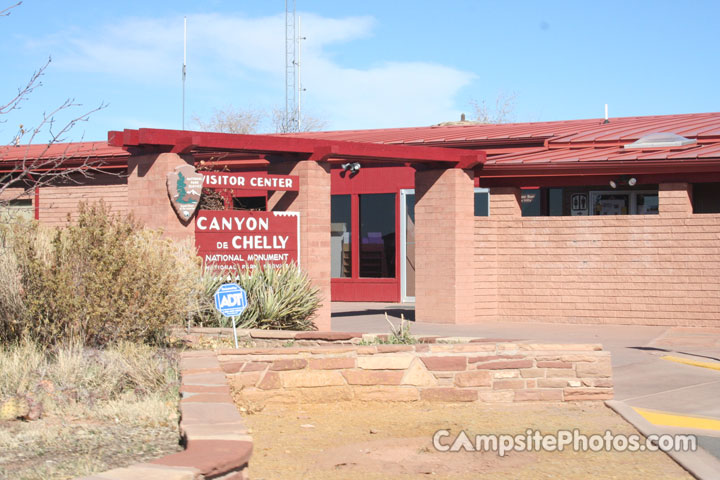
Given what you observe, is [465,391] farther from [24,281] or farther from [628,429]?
[24,281]

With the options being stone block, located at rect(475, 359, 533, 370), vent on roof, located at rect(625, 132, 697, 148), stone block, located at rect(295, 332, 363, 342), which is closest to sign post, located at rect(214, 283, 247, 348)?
stone block, located at rect(295, 332, 363, 342)

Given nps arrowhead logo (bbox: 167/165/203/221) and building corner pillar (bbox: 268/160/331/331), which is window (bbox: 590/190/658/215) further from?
nps arrowhead logo (bbox: 167/165/203/221)

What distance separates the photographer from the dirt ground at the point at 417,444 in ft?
20.8

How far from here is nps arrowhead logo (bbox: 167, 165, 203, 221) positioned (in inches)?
539

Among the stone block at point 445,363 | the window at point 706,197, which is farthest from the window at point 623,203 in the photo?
the stone block at point 445,363

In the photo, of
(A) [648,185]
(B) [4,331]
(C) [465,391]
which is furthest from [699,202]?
(B) [4,331]

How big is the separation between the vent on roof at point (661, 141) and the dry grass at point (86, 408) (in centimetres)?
1250

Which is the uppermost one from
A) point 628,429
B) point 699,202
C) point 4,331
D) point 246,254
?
point 699,202

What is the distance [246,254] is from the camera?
1423 cm

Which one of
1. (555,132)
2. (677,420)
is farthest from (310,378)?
(555,132)

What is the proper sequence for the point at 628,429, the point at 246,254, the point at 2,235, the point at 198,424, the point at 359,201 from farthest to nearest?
the point at 359,201 → the point at 246,254 → the point at 2,235 → the point at 628,429 → the point at 198,424

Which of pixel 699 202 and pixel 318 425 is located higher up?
pixel 699 202

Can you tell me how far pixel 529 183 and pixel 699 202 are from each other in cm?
378

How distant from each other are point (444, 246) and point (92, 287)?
935 cm
